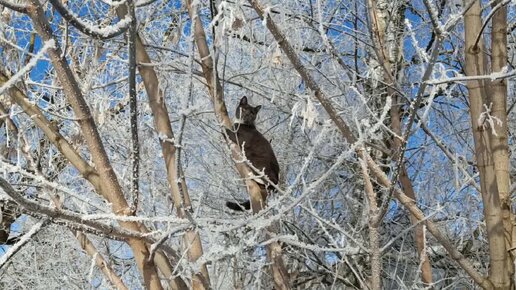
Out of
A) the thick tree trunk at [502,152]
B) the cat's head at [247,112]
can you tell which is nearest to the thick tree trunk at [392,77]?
the thick tree trunk at [502,152]

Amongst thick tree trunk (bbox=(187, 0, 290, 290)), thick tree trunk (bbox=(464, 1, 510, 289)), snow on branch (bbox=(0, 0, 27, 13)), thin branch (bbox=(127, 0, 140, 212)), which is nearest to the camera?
snow on branch (bbox=(0, 0, 27, 13))

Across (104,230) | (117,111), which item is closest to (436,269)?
(117,111)

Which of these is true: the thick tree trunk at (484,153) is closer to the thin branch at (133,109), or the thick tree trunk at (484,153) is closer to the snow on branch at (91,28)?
the thin branch at (133,109)

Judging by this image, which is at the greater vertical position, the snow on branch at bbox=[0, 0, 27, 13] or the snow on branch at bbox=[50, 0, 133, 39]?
the snow on branch at bbox=[0, 0, 27, 13]

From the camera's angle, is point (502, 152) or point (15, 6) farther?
point (502, 152)

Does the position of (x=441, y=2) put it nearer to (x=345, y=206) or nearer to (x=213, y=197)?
(x=345, y=206)

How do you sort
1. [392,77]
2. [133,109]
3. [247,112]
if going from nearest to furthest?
[133,109] < [392,77] < [247,112]

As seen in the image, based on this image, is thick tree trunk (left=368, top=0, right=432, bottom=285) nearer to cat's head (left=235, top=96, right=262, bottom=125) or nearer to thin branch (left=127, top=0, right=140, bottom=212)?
cat's head (left=235, top=96, right=262, bottom=125)

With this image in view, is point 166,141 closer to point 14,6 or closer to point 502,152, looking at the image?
point 14,6

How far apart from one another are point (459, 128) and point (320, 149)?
124 centimetres

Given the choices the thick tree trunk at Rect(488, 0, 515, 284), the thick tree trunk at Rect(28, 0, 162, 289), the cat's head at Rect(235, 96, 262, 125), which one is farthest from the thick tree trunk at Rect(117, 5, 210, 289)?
the cat's head at Rect(235, 96, 262, 125)

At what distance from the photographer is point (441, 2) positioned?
4.57 metres

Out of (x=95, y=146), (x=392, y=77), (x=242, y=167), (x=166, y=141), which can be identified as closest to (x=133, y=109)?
(x=95, y=146)

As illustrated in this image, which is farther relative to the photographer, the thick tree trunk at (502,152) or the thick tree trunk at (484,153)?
the thick tree trunk at (502,152)
